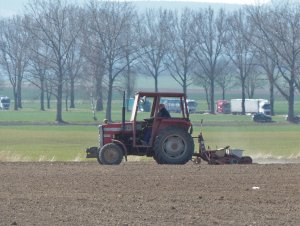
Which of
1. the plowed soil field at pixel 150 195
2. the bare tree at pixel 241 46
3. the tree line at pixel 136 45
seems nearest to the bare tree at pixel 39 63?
the tree line at pixel 136 45

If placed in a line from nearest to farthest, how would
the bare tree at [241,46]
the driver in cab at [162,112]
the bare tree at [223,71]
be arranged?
the driver in cab at [162,112]
the bare tree at [241,46]
the bare tree at [223,71]

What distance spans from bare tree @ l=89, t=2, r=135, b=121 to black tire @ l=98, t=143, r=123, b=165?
196 ft

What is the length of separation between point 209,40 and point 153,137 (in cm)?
8485

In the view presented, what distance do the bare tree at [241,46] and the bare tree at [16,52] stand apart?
22697 millimetres

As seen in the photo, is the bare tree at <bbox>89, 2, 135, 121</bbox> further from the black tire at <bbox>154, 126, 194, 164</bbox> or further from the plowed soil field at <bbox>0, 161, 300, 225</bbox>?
the plowed soil field at <bbox>0, 161, 300, 225</bbox>

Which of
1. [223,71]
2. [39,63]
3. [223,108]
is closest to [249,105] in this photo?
[223,108]

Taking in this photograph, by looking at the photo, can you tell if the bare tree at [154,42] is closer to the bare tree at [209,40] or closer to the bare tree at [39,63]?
the bare tree at [209,40]

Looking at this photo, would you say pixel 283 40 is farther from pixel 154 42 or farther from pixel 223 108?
pixel 223 108

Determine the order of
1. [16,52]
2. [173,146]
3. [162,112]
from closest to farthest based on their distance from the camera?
[173,146] → [162,112] → [16,52]

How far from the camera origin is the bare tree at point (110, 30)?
8819cm

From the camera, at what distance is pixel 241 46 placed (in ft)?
A: 345

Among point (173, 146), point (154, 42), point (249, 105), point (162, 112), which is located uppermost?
point (154, 42)

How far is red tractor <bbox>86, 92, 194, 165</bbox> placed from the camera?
25.3m

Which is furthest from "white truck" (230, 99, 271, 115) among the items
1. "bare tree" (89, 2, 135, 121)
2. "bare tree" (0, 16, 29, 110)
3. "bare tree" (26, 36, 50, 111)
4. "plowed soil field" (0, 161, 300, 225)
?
"plowed soil field" (0, 161, 300, 225)
